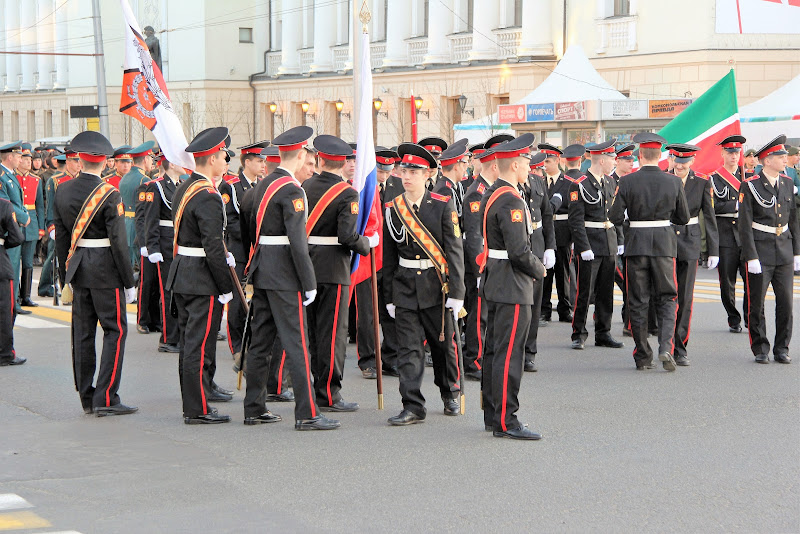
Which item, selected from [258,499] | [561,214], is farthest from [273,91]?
[258,499]

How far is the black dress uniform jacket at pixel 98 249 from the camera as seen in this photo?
8930 mm

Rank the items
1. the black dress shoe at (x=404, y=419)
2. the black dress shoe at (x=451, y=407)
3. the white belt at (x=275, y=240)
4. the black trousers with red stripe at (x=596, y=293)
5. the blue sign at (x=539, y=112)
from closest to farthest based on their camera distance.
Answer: the white belt at (x=275, y=240) < the black dress shoe at (x=404, y=419) < the black dress shoe at (x=451, y=407) < the black trousers with red stripe at (x=596, y=293) < the blue sign at (x=539, y=112)

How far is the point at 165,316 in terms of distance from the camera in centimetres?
1218

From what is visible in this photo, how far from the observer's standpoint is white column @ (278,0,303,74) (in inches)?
2067

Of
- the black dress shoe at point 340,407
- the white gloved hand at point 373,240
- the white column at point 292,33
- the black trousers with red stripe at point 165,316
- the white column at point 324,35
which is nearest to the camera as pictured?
the black dress shoe at point 340,407

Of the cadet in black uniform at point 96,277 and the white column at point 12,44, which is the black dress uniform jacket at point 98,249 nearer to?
the cadet in black uniform at point 96,277

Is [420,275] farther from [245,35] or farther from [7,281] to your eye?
[245,35]

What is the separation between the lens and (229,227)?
11242 mm

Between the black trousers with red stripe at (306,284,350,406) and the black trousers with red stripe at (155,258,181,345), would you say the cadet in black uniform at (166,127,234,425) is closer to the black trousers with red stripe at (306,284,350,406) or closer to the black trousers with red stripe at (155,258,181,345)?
the black trousers with red stripe at (306,284,350,406)

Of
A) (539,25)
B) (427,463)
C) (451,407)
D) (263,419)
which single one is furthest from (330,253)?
(539,25)

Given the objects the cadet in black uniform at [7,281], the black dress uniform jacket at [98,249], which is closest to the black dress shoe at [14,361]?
the cadet in black uniform at [7,281]

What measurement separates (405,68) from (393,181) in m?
32.6

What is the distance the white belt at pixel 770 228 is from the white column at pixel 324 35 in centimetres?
3948

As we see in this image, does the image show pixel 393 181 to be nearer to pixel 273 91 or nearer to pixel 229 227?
→ pixel 229 227
